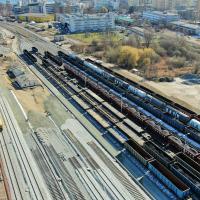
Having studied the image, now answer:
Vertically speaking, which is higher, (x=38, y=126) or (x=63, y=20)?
(x=63, y=20)

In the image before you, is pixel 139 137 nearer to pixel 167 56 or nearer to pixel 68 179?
pixel 68 179

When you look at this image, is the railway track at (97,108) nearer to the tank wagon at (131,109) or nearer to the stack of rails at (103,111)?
the stack of rails at (103,111)

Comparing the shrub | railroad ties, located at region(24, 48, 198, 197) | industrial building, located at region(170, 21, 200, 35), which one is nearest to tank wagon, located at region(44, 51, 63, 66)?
railroad ties, located at region(24, 48, 198, 197)

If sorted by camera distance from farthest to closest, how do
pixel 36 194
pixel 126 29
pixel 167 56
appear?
pixel 126 29, pixel 167 56, pixel 36 194

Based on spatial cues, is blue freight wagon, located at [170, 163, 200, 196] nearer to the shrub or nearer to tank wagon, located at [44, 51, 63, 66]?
the shrub

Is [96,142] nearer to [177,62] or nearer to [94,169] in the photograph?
[94,169]

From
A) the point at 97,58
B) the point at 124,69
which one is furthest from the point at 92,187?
the point at 97,58

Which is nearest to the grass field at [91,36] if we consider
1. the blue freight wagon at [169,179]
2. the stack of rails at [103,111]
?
the stack of rails at [103,111]

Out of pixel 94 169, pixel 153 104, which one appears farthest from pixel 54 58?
pixel 94 169
